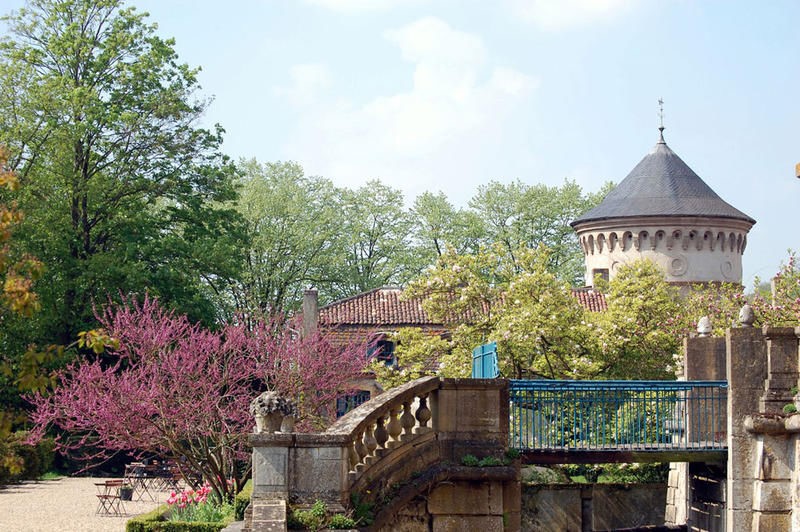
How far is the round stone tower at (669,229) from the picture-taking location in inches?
1993

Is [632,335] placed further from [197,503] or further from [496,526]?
[496,526]

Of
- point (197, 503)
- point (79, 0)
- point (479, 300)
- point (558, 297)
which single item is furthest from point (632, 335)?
point (79, 0)

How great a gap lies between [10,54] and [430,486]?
96.6 feet

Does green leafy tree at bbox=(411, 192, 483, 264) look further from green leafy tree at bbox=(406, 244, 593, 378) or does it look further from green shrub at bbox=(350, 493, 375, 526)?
green shrub at bbox=(350, 493, 375, 526)

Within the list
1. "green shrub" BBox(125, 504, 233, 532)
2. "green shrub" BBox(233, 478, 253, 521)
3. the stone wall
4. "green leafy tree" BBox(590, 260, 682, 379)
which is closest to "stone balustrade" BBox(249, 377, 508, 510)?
"green shrub" BBox(233, 478, 253, 521)

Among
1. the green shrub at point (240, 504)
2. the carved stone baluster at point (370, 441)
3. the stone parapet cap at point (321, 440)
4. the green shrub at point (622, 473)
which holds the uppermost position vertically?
the stone parapet cap at point (321, 440)

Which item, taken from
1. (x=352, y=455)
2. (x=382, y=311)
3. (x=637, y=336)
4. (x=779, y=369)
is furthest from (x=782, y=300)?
(x=382, y=311)

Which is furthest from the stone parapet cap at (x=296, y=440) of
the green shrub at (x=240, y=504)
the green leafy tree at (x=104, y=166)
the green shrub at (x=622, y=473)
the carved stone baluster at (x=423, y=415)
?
the green leafy tree at (x=104, y=166)

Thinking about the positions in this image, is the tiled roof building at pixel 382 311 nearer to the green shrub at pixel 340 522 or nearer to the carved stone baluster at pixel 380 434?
the carved stone baluster at pixel 380 434

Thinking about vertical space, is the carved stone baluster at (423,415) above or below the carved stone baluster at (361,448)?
above

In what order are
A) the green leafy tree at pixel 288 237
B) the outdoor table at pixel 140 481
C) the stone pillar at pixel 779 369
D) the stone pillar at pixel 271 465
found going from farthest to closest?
the green leafy tree at pixel 288 237 → the outdoor table at pixel 140 481 → the stone pillar at pixel 779 369 → the stone pillar at pixel 271 465

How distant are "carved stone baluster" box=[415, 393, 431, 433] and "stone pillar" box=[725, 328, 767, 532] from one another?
21.3ft

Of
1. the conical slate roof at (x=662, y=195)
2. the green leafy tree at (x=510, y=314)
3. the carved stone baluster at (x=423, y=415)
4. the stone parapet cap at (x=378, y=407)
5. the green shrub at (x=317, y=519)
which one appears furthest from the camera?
the conical slate roof at (x=662, y=195)

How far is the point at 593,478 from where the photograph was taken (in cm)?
2844
